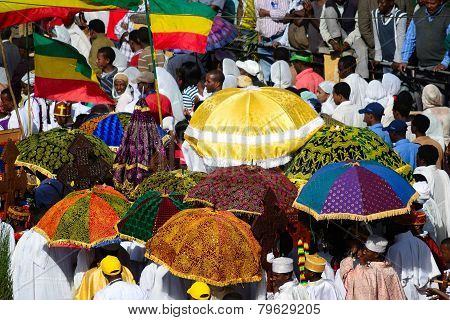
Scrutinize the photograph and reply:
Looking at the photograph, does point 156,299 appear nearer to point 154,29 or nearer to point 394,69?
point 154,29

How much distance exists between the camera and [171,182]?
15492mm

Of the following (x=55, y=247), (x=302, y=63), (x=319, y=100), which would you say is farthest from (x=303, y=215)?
(x=302, y=63)

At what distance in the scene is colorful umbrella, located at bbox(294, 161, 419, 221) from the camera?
1417cm

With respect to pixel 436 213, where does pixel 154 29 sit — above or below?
above

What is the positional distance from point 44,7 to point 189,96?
2.93m

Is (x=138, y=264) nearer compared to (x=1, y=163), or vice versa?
(x=138, y=264)

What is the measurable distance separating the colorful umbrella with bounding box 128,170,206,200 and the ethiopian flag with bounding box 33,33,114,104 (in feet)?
10.1

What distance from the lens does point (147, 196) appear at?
48.8ft

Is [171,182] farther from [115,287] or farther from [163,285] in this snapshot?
[115,287]

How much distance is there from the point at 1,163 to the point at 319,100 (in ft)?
15.0

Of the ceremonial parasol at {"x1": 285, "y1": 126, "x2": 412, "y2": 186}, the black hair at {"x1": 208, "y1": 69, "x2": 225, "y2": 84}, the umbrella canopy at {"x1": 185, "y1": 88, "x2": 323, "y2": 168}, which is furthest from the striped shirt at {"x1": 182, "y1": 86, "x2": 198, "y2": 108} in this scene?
the ceremonial parasol at {"x1": 285, "y1": 126, "x2": 412, "y2": 186}

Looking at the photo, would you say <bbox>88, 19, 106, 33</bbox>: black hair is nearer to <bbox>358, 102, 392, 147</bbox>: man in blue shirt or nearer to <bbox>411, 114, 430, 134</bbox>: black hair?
<bbox>358, 102, 392, 147</bbox>: man in blue shirt

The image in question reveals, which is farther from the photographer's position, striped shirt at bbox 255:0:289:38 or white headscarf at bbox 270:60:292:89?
striped shirt at bbox 255:0:289:38

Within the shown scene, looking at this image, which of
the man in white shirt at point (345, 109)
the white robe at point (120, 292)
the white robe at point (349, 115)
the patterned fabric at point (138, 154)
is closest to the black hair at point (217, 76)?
the man in white shirt at point (345, 109)
